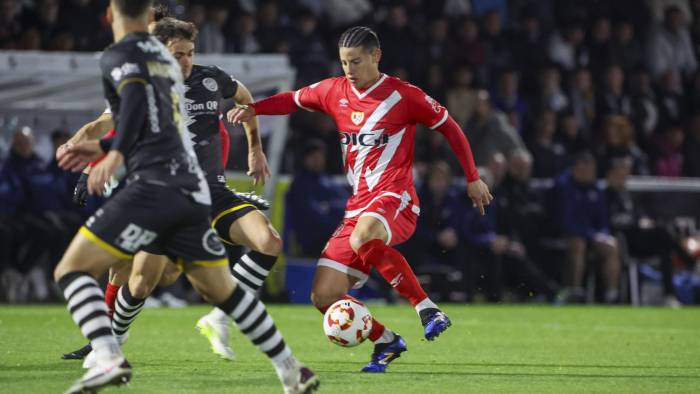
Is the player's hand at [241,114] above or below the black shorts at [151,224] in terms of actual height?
above

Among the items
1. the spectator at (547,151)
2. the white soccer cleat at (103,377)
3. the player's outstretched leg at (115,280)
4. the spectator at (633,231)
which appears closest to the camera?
the white soccer cleat at (103,377)

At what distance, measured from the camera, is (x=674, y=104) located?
21297mm

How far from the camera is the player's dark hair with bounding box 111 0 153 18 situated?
6.45 m

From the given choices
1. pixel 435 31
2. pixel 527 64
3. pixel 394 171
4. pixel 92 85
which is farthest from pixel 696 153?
pixel 394 171

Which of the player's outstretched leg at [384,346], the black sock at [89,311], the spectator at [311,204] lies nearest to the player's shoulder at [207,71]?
the player's outstretched leg at [384,346]

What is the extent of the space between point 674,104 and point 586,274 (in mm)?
4984

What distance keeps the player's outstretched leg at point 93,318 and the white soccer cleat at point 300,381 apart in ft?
2.67

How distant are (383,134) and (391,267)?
948 mm

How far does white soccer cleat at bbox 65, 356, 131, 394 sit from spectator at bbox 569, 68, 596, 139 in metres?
15.2

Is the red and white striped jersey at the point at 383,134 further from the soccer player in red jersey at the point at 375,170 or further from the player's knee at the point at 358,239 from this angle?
the player's knee at the point at 358,239

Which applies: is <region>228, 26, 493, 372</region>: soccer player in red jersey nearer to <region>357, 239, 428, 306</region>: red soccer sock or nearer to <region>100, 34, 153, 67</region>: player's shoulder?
<region>357, 239, 428, 306</region>: red soccer sock

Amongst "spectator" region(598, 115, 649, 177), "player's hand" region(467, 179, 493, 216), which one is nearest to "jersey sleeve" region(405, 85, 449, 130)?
"player's hand" region(467, 179, 493, 216)

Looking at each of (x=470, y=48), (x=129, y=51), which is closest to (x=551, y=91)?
(x=470, y=48)

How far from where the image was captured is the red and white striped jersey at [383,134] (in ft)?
28.4
